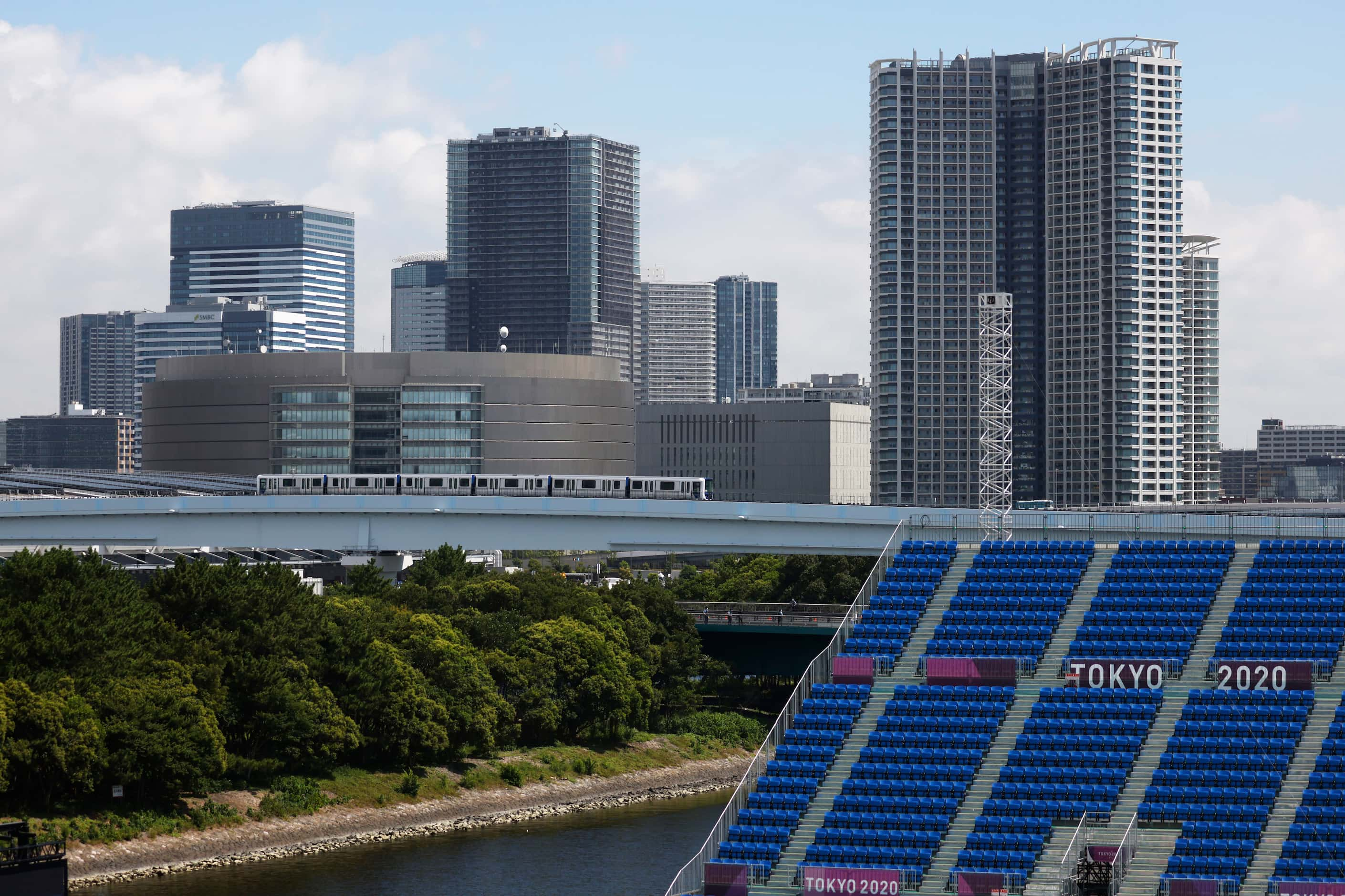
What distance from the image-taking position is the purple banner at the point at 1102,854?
65125mm

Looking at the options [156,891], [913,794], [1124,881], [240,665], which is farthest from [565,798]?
[1124,881]

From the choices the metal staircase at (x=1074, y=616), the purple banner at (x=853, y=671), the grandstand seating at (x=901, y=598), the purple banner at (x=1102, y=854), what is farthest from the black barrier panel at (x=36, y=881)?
the metal staircase at (x=1074, y=616)

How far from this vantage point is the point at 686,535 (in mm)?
118062

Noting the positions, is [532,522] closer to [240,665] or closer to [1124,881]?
[240,665]

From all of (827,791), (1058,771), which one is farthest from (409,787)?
(1058,771)

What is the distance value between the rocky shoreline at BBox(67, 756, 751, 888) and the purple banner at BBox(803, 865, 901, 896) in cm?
2918

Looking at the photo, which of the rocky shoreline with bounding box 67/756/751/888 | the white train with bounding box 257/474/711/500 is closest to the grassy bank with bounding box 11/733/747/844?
the rocky shoreline with bounding box 67/756/751/888

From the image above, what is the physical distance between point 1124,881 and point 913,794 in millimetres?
8646

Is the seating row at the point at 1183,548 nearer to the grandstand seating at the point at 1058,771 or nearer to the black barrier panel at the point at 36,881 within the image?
the grandstand seating at the point at 1058,771

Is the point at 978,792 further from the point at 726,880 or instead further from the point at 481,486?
the point at 481,486

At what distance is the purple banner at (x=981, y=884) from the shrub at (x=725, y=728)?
54.1 m

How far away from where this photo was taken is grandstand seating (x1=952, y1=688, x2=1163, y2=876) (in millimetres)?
66062

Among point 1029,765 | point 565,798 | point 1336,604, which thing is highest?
point 1336,604

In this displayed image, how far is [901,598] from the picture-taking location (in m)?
79.2
